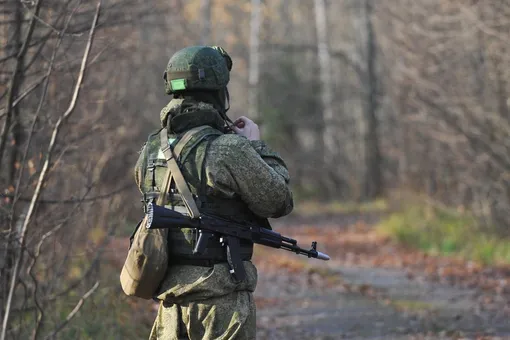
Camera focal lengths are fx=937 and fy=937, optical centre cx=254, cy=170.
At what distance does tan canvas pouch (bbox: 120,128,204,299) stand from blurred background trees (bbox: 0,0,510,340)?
1711 millimetres

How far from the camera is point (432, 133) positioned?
58.5 ft

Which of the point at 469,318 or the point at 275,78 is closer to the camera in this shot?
the point at 469,318

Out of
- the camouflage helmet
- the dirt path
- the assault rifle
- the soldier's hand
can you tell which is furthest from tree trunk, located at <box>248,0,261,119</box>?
the assault rifle

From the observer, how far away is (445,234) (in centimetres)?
1770

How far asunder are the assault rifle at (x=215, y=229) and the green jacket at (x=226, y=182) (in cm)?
8

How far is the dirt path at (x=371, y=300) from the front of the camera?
9.80 m

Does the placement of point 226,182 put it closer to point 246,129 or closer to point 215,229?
point 215,229

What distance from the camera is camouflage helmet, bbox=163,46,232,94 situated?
4852 millimetres

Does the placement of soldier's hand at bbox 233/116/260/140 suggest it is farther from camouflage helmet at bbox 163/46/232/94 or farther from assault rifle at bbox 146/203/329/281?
assault rifle at bbox 146/203/329/281

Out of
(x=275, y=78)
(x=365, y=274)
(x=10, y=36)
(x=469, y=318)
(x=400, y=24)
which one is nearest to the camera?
(x=10, y=36)

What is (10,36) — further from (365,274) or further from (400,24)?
(400,24)

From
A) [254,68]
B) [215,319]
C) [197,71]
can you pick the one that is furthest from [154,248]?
[254,68]

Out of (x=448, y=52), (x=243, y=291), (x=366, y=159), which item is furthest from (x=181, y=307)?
(x=366, y=159)

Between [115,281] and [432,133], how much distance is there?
9.67 metres
